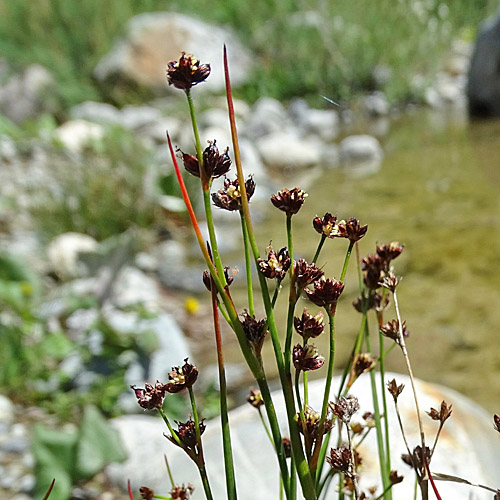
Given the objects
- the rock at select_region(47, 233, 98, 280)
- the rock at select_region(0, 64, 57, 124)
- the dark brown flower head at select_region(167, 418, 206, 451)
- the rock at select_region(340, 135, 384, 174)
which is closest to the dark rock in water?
the rock at select_region(340, 135, 384, 174)

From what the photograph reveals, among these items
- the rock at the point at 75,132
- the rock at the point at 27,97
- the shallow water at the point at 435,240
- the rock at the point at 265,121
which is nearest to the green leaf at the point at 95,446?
the shallow water at the point at 435,240

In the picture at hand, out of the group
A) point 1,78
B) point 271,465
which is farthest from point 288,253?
point 1,78

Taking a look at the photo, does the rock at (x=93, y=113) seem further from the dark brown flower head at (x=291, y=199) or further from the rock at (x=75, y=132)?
the dark brown flower head at (x=291, y=199)

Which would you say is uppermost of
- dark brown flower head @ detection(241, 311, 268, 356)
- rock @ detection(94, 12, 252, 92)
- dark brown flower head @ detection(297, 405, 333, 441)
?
rock @ detection(94, 12, 252, 92)

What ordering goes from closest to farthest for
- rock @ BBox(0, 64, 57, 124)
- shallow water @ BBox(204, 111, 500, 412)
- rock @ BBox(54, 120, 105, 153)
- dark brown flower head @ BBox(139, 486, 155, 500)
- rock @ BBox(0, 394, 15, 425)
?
dark brown flower head @ BBox(139, 486, 155, 500)
rock @ BBox(0, 394, 15, 425)
shallow water @ BBox(204, 111, 500, 412)
rock @ BBox(54, 120, 105, 153)
rock @ BBox(0, 64, 57, 124)

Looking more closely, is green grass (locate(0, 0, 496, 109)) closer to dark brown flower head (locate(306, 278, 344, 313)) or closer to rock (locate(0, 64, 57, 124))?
rock (locate(0, 64, 57, 124))

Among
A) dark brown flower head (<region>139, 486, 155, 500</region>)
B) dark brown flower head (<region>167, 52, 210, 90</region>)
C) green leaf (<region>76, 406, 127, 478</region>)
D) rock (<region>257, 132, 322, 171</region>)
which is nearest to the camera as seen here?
dark brown flower head (<region>167, 52, 210, 90</region>)

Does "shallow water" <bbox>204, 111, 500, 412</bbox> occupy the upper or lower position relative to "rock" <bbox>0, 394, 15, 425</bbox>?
upper
